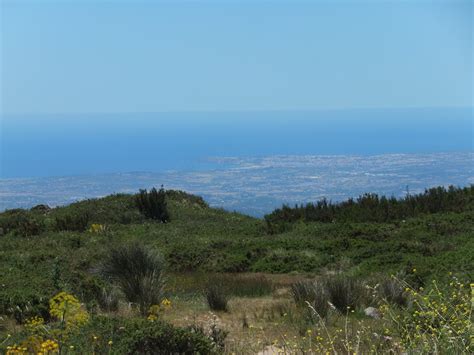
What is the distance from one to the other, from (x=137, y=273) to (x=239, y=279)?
158 inches

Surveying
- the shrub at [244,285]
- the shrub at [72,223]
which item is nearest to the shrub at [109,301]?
the shrub at [244,285]

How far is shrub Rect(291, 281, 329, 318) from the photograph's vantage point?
895cm

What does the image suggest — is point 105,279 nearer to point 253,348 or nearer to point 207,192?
point 253,348

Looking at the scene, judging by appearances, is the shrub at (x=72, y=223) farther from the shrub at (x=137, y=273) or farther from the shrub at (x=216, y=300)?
the shrub at (x=216, y=300)

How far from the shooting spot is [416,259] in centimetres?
1402

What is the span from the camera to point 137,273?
1082 cm

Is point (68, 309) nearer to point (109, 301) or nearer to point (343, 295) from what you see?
point (109, 301)

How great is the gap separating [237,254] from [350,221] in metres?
5.73

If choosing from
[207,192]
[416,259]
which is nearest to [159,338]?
[416,259]

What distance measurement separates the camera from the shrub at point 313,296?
895 centimetres

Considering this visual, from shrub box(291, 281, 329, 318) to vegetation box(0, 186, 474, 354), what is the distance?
3cm

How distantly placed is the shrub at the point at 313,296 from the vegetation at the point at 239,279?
3 cm

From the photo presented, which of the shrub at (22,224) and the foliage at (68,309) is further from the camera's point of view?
the shrub at (22,224)

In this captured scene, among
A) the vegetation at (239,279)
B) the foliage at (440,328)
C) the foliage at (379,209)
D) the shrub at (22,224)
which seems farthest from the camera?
the shrub at (22,224)
